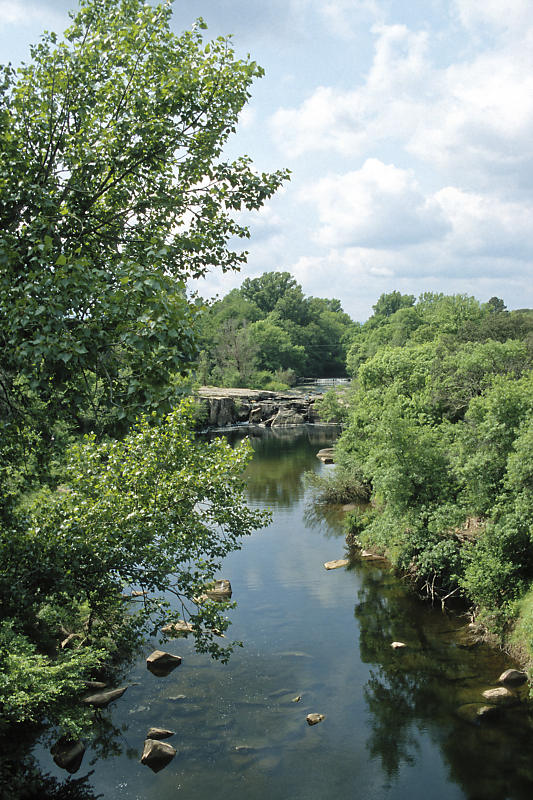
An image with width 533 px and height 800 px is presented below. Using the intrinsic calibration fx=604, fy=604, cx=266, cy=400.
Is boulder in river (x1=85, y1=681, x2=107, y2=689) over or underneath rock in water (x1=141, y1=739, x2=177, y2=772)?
over

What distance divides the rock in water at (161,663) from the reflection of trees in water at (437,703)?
5.31m

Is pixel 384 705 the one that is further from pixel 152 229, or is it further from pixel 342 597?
pixel 152 229

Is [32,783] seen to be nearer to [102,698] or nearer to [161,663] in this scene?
[102,698]

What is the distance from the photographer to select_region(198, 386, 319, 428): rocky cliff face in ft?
224


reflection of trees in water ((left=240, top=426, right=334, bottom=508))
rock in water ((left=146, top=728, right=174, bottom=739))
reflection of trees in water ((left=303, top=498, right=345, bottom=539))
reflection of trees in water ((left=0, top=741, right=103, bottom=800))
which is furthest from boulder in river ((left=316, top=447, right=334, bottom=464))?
reflection of trees in water ((left=0, top=741, right=103, bottom=800))

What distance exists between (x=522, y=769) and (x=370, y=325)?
12801 cm

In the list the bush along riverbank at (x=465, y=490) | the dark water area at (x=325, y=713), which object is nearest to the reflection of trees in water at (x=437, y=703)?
the dark water area at (x=325, y=713)

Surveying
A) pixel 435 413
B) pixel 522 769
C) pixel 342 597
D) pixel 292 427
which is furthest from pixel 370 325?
pixel 522 769

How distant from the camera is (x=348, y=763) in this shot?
507 inches

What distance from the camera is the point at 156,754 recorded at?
42.2ft

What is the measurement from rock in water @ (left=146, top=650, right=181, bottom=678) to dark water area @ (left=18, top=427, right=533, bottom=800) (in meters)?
0.26

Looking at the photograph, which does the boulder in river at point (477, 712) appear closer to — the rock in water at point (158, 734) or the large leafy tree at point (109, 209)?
the rock in water at point (158, 734)

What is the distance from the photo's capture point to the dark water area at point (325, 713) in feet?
40.3

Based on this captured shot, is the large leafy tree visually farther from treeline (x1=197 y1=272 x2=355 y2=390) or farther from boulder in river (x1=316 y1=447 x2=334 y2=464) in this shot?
treeline (x1=197 y1=272 x2=355 y2=390)
